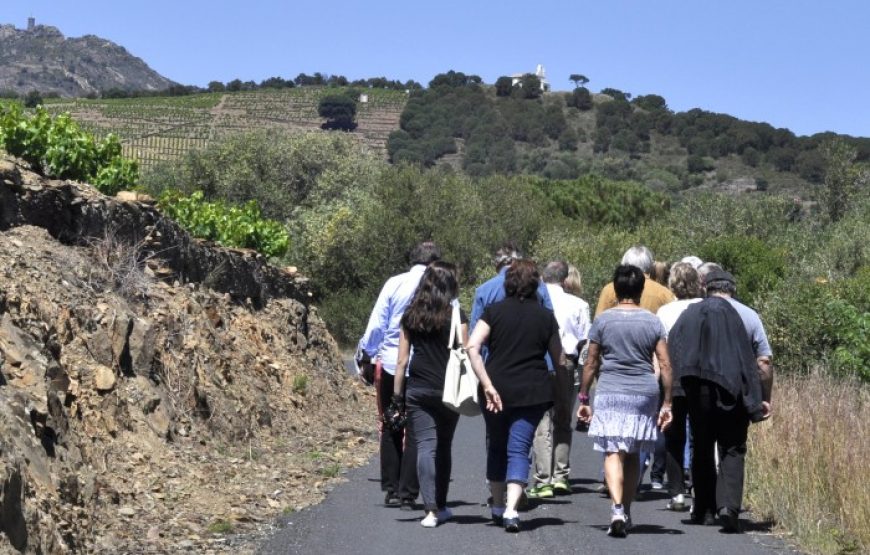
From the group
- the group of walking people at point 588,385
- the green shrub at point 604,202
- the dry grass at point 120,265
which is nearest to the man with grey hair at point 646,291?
the group of walking people at point 588,385

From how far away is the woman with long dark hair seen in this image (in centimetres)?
1021

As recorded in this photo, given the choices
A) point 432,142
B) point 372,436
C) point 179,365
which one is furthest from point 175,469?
point 432,142

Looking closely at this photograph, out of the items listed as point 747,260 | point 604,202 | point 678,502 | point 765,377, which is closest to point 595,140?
point 604,202

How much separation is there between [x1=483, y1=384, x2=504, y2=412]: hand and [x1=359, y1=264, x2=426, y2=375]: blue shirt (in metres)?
1.44

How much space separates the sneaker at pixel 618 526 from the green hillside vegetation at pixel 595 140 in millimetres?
93432

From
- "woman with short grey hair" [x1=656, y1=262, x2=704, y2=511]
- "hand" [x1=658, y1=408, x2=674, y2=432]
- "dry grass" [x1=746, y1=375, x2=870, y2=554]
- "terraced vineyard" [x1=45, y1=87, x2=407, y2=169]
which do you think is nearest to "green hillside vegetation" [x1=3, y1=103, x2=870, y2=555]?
"dry grass" [x1=746, y1=375, x2=870, y2=554]

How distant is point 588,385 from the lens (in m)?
10.2

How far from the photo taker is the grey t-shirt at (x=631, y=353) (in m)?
9.91

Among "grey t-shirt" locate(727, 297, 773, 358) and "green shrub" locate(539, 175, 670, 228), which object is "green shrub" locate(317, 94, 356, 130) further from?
"grey t-shirt" locate(727, 297, 773, 358)

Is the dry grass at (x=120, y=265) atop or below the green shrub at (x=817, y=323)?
atop

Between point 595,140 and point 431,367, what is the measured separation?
117835 mm

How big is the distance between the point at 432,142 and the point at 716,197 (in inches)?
2466

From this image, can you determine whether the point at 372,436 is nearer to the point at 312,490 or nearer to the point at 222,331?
the point at 222,331

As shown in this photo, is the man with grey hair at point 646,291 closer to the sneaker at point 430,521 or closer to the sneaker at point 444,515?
the sneaker at point 444,515
